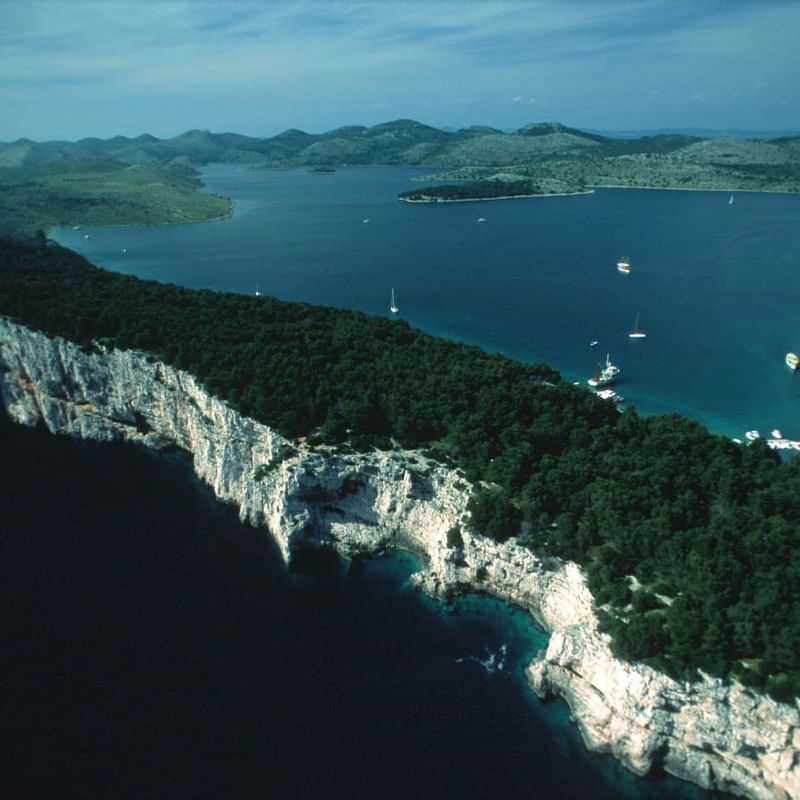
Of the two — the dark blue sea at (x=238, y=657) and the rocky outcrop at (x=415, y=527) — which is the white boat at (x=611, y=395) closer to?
the dark blue sea at (x=238, y=657)

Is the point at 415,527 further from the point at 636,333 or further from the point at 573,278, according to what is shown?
the point at 573,278

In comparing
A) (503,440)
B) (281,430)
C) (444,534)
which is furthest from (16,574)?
(503,440)

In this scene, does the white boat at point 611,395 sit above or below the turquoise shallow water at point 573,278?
below

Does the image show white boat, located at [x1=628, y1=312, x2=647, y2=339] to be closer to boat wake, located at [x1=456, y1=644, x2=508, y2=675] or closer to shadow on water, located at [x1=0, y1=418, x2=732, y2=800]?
shadow on water, located at [x1=0, y1=418, x2=732, y2=800]

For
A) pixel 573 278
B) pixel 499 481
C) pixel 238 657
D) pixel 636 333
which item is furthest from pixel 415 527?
pixel 573 278

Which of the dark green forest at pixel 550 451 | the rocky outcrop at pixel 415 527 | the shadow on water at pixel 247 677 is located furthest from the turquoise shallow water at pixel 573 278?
the shadow on water at pixel 247 677

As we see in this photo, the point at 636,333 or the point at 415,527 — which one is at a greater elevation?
the point at 636,333
